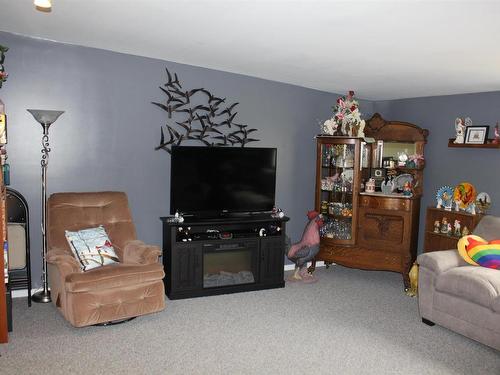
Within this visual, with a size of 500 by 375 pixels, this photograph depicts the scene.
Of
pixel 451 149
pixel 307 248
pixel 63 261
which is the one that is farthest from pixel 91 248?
pixel 451 149

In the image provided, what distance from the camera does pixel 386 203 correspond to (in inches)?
202

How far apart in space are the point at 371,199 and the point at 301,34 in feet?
8.30

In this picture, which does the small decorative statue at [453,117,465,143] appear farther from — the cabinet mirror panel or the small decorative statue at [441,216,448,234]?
the cabinet mirror panel

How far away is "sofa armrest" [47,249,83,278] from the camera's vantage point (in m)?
3.50

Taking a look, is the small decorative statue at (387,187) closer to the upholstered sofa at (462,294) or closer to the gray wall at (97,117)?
the upholstered sofa at (462,294)

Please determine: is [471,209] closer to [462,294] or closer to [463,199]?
[463,199]

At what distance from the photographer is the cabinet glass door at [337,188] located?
5238 millimetres

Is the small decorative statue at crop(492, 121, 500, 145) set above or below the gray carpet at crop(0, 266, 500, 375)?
above

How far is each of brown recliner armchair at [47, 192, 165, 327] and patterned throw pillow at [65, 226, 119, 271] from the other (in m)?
0.07

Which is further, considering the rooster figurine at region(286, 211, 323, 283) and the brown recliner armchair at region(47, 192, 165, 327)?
the rooster figurine at region(286, 211, 323, 283)

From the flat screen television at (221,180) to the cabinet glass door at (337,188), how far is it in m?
0.78

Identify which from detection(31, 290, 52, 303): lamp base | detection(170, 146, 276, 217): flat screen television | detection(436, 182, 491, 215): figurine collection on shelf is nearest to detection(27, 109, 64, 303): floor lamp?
detection(31, 290, 52, 303): lamp base

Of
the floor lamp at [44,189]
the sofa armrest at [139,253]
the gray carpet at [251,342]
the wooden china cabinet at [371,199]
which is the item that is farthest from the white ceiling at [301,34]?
the gray carpet at [251,342]

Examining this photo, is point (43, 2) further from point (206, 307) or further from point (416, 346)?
point (416, 346)
